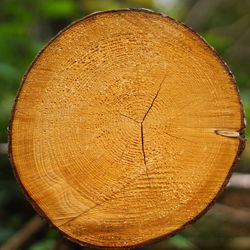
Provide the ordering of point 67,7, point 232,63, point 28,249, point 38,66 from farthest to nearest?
point 232,63
point 67,7
point 28,249
point 38,66

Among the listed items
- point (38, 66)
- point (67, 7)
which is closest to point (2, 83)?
point (67, 7)

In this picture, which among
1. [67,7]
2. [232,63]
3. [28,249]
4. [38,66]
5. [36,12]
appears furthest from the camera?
[232,63]

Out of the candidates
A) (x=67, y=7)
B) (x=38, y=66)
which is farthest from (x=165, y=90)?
(x=67, y=7)

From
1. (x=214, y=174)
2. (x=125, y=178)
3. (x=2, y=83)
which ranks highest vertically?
(x=214, y=174)

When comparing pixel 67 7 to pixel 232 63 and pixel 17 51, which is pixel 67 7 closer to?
pixel 17 51

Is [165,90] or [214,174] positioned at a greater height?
[165,90]

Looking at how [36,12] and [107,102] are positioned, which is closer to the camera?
[107,102]

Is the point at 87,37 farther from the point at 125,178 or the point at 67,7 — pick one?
the point at 67,7
